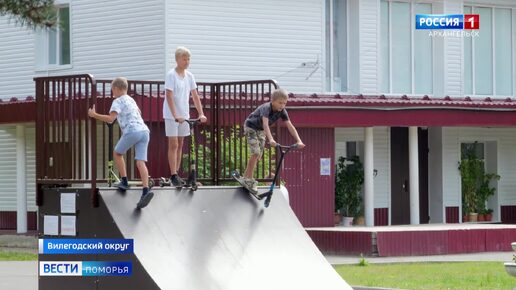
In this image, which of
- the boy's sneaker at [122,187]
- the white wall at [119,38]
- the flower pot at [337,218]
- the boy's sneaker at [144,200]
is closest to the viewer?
the boy's sneaker at [144,200]

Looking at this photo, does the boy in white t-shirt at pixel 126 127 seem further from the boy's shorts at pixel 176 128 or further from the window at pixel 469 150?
the window at pixel 469 150

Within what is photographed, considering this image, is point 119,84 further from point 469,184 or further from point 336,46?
point 469,184

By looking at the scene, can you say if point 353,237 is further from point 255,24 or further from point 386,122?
point 255,24

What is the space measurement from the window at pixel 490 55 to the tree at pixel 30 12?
23.2m


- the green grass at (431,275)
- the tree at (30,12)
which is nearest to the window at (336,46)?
the green grass at (431,275)

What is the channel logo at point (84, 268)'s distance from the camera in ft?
50.0

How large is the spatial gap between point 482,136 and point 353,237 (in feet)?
34.6

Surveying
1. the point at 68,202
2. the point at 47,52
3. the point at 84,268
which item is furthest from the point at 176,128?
the point at 47,52

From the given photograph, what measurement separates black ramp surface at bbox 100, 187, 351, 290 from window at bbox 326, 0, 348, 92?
54.4 ft

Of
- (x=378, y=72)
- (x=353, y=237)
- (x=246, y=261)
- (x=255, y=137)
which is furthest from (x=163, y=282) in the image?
(x=378, y=72)

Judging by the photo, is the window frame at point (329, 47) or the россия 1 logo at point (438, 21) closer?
the window frame at point (329, 47)

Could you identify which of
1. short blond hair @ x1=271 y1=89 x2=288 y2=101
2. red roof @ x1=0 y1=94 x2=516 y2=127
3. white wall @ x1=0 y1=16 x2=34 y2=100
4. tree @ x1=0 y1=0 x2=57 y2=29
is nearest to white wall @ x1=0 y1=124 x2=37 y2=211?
white wall @ x1=0 y1=16 x2=34 y2=100

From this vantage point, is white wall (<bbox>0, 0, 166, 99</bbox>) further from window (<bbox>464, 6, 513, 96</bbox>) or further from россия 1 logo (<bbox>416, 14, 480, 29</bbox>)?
window (<bbox>464, 6, 513, 96</bbox>)

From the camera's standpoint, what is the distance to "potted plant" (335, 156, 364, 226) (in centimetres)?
3322
